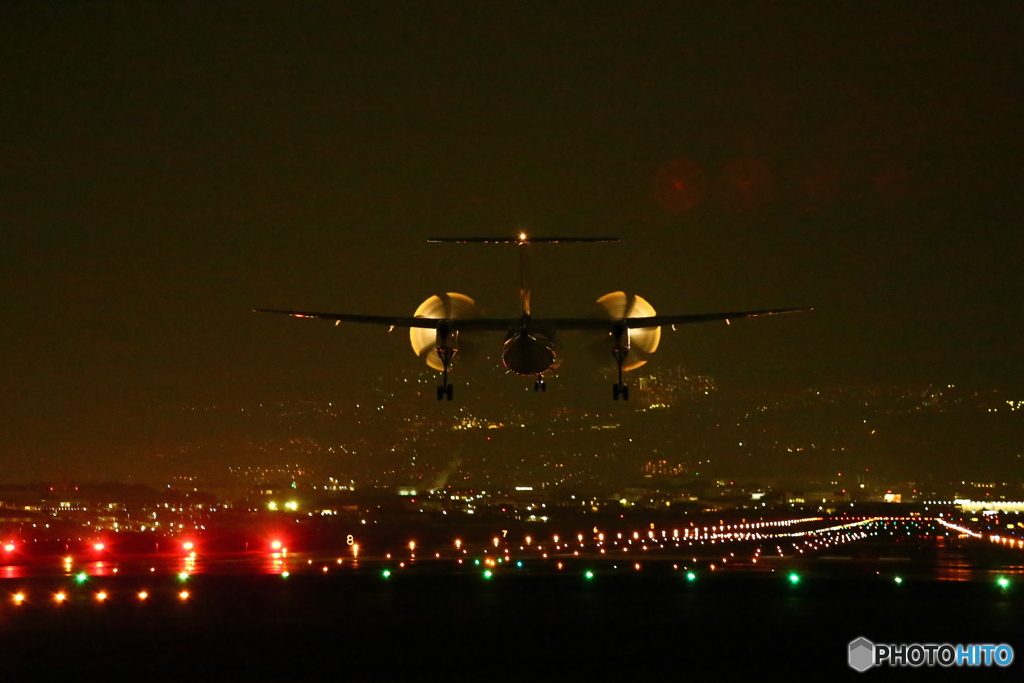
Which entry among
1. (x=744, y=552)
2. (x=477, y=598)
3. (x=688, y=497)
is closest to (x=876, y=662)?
(x=477, y=598)

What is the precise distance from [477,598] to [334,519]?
63.1 m

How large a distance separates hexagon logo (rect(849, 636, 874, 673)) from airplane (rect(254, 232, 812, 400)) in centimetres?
2109

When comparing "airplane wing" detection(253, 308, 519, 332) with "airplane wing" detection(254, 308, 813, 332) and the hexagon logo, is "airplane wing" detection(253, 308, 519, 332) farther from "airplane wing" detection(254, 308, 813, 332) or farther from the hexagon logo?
the hexagon logo

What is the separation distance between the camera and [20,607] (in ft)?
110

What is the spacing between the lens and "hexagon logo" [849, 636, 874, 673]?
82.0 ft

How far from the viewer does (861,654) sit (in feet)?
84.3

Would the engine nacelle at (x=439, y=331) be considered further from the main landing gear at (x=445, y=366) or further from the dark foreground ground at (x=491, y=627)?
the dark foreground ground at (x=491, y=627)

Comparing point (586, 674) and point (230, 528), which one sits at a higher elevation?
point (230, 528)

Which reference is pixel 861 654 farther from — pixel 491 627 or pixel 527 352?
pixel 527 352

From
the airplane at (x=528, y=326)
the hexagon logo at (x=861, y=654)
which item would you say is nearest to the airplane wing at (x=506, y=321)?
the airplane at (x=528, y=326)

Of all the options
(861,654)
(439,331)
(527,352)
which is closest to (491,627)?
(861,654)

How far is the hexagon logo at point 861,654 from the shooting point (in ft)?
82.0

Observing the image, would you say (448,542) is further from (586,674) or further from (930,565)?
(586,674)

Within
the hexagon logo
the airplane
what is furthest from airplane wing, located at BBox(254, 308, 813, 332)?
the hexagon logo
